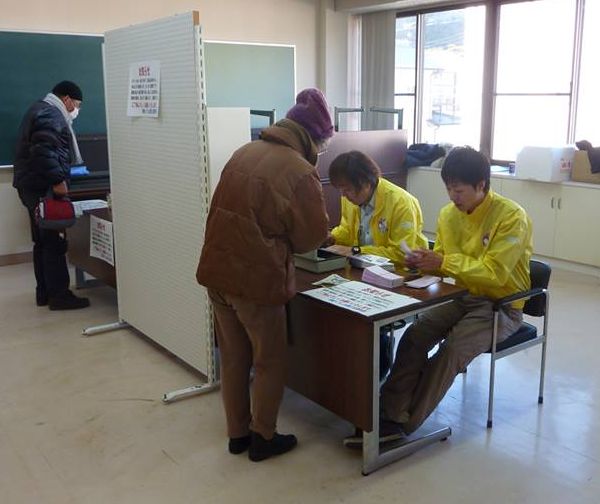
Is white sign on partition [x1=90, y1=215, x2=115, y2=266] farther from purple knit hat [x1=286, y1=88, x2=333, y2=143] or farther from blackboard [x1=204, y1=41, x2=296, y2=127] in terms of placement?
blackboard [x1=204, y1=41, x2=296, y2=127]

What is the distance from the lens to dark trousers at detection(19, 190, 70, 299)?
4285mm

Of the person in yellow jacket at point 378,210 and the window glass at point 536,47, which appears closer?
the person in yellow jacket at point 378,210

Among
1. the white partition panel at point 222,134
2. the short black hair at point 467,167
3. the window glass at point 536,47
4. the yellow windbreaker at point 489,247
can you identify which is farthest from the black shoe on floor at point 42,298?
the window glass at point 536,47

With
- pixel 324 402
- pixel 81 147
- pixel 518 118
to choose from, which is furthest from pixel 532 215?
pixel 81 147

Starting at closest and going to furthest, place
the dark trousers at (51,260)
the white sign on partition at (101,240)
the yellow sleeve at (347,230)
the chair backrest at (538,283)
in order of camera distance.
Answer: the chair backrest at (538,283)
the yellow sleeve at (347,230)
the white sign on partition at (101,240)
the dark trousers at (51,260)

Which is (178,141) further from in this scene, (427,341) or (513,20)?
(513,20)

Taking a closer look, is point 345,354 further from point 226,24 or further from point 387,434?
point 226,24

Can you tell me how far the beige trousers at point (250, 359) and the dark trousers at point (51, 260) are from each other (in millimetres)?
2264

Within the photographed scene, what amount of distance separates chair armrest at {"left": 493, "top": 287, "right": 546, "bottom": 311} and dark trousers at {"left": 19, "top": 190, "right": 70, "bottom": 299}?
117 inches

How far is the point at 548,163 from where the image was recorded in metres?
5.07

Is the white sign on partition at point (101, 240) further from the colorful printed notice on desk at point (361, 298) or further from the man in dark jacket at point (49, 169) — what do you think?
the colorful printed notice on desk at point (361, 298)

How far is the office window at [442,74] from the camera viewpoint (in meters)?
6.26

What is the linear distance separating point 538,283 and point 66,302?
301 cm

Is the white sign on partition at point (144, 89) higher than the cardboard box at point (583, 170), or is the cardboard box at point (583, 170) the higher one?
the white sign on partition at point (144, 89)
